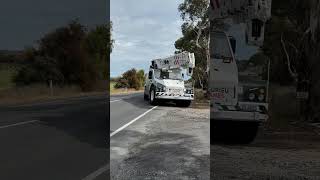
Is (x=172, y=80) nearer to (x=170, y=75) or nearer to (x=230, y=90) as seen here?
(x=170, y=75)

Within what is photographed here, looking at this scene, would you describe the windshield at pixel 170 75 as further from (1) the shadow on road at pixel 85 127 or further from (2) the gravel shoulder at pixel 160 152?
(2) the gravel shoulder at pixel 160 152

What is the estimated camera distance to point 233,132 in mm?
13273

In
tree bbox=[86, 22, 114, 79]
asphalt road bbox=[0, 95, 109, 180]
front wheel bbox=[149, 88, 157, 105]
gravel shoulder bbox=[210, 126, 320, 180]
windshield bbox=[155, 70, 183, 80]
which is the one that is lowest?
gravel shoulder bbox=[210, 126, 320, 180]

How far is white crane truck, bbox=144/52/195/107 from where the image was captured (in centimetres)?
2698

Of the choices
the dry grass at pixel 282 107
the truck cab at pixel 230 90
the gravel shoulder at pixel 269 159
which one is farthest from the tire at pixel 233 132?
the dry grass at pixel 282 107

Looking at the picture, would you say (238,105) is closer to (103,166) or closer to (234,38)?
(234,38)

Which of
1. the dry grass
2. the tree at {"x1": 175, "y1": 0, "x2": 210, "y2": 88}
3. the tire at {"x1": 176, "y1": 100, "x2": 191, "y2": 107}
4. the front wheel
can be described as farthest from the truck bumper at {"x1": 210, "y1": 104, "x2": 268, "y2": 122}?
the tree at {"x1": 175, "y1": 0, "x2": 210, "y2": 88}

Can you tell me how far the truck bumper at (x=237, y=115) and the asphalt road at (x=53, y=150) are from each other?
253 cm

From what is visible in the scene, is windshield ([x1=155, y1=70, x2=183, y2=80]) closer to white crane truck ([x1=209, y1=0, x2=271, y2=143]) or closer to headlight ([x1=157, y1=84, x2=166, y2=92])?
headlight ([x1=157, y1=84, x2=166, y2=92])

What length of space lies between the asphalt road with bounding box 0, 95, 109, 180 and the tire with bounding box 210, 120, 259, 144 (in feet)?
9.24

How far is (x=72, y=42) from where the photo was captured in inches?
1135

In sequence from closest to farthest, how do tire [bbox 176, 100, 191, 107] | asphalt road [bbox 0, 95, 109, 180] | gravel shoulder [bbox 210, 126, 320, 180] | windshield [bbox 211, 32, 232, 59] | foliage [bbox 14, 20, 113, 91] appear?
1. asphalt road [bbox 0, 95, 109, 180]
2. gravel shoulder [bbox 210, 126, 320, 180]
3. windshield [bbox 211, 32, 232, 59]
4. tire [bbox 176, 100, 191, 107]
5. foliage [bbox 14, 20, 113, 91]

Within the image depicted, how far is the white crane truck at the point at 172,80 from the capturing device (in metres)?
27.0

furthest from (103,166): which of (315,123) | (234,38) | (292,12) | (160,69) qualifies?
(160,69)
